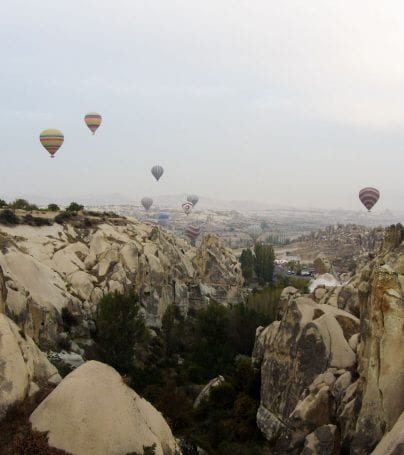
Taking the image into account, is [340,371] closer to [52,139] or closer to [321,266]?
[321,266]

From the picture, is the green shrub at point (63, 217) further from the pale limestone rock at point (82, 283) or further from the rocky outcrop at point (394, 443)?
the rocky outcrop at point (394, 443)

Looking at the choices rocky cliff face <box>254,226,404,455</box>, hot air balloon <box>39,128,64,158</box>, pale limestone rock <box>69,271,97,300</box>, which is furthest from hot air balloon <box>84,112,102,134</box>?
rocky cliff face <box>254,226,404,455</box>

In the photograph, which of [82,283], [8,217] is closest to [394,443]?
[82,283]

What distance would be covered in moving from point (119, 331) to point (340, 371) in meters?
15.3

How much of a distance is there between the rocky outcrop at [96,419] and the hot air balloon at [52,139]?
49.3 metres

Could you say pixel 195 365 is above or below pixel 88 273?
below

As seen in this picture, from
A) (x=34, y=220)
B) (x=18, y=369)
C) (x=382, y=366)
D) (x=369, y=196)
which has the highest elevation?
(x=369, y=196)

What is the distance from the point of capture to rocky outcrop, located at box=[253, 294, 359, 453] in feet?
47.8

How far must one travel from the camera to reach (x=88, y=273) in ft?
121

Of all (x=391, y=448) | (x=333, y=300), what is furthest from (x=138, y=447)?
(x=333, y=300)

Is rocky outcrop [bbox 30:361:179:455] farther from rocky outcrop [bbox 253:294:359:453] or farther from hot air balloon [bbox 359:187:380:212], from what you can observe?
hot air balloon [bbox 359:187:380:212]

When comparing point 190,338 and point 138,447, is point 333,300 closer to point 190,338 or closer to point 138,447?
point 138,447

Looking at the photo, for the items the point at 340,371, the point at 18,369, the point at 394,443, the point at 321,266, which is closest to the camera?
the point at 394,443

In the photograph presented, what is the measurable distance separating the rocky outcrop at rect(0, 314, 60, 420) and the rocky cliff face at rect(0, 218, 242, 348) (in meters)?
3.64
